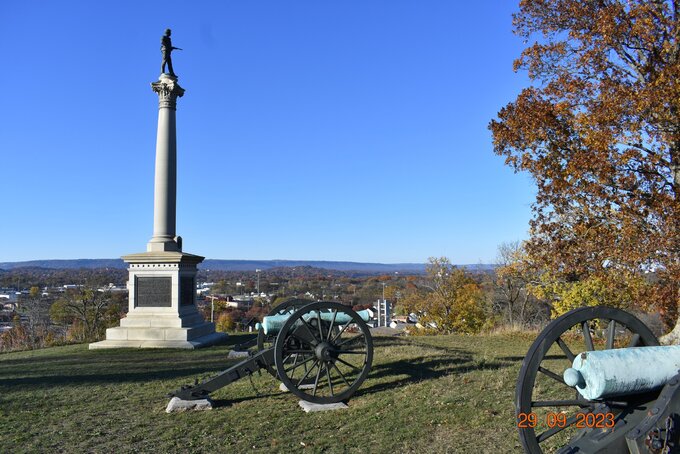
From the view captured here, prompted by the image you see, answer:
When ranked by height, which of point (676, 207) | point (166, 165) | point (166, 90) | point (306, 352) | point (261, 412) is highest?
point (166, 90)

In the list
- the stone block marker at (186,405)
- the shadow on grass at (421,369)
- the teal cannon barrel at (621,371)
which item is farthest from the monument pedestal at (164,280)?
the teal cannon barrel at (621,371)

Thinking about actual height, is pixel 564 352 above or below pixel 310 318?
above

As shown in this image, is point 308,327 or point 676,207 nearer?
point 308,327

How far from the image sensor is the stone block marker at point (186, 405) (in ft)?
24.0

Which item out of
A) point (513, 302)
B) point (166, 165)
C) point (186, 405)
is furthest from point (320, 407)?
point (513, 302)

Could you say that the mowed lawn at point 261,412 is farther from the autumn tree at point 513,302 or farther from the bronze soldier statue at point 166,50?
the autumn tree at point 513,302

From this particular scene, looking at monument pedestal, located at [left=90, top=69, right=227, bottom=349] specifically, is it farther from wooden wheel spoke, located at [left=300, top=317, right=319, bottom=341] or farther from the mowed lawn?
wooden wheel spoke, located at [left=300, top=317, right=319, bottom=341]

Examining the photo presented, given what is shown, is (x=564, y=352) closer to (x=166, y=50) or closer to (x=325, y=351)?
(x=325, y=351)

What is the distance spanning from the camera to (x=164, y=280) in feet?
48.5

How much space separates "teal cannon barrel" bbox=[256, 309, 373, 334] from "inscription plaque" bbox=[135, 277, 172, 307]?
6406 mm

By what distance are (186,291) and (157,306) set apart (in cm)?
86

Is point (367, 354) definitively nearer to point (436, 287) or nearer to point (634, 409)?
point (634, 409)

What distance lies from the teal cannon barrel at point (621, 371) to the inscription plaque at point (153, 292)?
12.7 m
